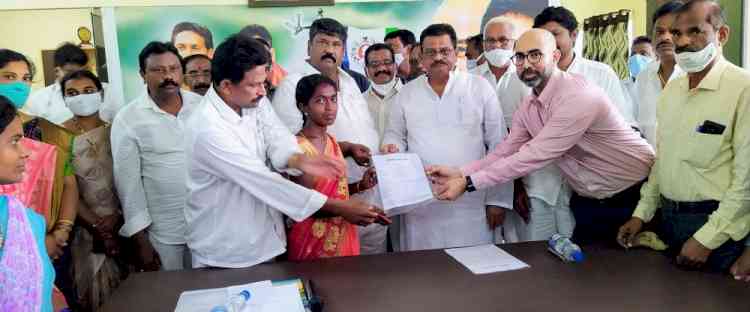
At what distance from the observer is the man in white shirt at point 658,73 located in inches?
128

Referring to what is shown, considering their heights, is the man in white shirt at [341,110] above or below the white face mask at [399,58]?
below

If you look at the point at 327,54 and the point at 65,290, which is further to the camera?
the point at 327,54

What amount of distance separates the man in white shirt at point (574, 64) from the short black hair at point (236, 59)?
1.79m

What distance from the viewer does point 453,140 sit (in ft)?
9.53

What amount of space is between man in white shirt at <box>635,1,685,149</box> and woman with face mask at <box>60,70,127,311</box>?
3.03 metres

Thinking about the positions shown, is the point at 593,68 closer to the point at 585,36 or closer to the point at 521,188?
the point at 521,188

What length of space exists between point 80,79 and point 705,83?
9.37 ft

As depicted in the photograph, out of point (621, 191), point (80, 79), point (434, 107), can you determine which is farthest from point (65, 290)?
point (621, 191)

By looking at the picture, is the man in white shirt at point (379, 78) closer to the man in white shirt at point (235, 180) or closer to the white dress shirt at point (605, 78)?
the white dress shirt at point (605, 78)

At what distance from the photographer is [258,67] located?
2.08 meters

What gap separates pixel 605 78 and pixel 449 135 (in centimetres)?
96

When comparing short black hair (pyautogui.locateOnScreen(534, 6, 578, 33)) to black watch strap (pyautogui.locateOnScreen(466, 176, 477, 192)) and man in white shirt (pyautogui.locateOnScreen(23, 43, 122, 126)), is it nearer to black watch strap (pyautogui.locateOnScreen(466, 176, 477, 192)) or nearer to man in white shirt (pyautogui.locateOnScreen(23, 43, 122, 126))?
black watch strap (pyautogui.locateOnScreen(466, 176, 477, 192))

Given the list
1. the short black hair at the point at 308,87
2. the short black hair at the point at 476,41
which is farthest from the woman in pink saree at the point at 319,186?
the short black hair at the point at 476,41

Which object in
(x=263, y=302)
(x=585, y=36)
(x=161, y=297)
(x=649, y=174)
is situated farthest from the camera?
(x=585, y=36)
